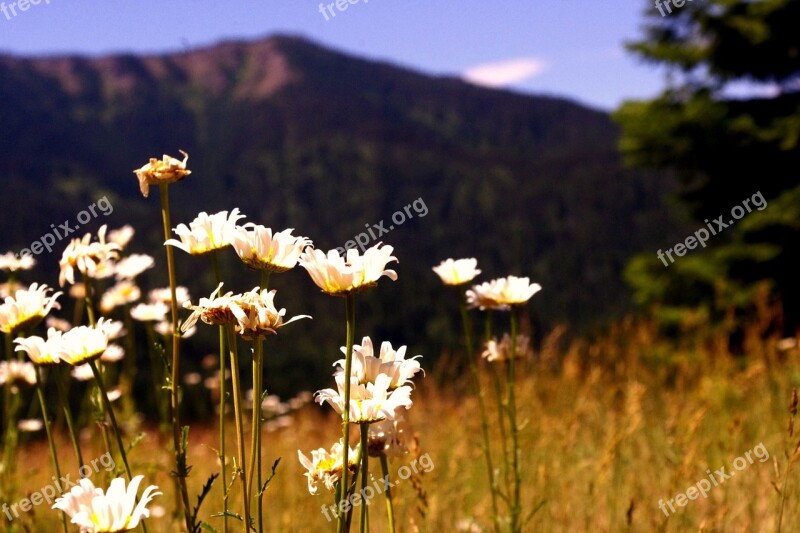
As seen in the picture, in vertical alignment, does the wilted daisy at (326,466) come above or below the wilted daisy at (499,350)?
below

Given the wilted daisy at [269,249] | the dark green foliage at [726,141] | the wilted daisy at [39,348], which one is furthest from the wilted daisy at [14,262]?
the dark green foliage at [726,141]

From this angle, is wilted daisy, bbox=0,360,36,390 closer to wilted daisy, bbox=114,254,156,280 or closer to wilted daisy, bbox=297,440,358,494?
wilted daisy, bbox=114,254,156,280

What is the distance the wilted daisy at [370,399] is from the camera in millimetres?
1122

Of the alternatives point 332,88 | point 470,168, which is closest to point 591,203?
point 470,168

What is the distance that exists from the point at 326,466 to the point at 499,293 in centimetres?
72

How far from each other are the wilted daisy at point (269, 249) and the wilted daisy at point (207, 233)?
3.2 inches

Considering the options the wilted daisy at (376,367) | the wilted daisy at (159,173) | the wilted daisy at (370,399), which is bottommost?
the wilted daisy at (370,399)

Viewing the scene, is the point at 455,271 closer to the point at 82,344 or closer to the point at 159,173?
the point at 159,173

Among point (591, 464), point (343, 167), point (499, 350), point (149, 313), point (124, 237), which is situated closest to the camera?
point (499, 350)

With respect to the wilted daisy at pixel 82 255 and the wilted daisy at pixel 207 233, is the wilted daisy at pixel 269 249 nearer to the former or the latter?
the wilted daisy at pixel 207 233

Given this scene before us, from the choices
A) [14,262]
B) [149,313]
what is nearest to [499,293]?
[149,313]

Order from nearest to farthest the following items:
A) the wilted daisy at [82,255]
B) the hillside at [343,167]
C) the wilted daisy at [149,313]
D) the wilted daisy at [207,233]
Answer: the wilted daisy at [207,233] < the wilted daisy at [82,255] < the wilted daisy at [149,313] < the hillside at [343,167]

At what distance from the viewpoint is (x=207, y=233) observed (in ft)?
4.27

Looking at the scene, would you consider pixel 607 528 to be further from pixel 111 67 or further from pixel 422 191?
pixel 111 67
